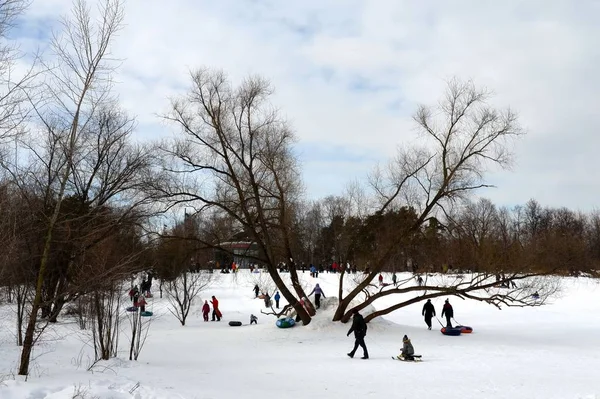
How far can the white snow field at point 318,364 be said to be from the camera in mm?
9875

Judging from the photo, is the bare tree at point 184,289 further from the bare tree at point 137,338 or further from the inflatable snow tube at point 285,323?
the bare tree at point 137,338

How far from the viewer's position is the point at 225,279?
5581 centimetres

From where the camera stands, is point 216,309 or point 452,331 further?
point 216,309

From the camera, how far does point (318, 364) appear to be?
14.1 metres

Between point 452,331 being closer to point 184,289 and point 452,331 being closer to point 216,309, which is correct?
point 216,309

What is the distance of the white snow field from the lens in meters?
9.88

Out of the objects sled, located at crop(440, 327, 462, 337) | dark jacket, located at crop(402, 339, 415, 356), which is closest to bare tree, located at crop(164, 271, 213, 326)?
sled, located at crop(440, 327, 462, 337)

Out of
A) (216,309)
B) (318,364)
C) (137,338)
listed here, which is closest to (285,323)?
(216,309)

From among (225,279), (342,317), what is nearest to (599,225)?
(225,279)

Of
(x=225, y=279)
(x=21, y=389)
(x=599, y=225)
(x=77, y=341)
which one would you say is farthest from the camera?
(x=599, y=225)

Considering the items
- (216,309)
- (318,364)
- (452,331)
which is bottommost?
(318,364)

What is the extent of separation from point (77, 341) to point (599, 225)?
8310cm

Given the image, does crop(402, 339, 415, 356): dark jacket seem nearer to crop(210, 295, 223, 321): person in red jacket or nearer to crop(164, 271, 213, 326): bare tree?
crop(164, 271, 213, 326): bare tree

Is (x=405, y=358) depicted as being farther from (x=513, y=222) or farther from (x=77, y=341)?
(x=513, y=222)
